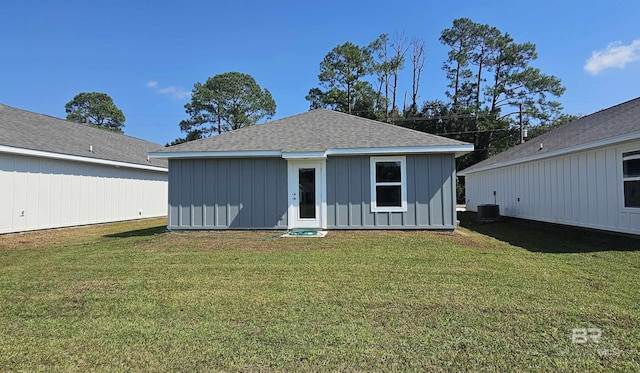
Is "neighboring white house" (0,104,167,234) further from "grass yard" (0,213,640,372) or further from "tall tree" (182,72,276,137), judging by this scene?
"tall tree" (182,72,276,137)

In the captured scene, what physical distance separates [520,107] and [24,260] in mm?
29977

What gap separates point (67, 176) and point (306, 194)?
28.1 ft

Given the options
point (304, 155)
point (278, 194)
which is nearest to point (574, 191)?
point (304, 155)

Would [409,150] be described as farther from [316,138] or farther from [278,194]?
[278,194]

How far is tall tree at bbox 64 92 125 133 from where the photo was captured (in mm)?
40406

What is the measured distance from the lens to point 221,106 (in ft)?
115

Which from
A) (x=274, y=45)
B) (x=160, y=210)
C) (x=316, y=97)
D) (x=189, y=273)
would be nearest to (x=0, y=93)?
(x=160, y=210)

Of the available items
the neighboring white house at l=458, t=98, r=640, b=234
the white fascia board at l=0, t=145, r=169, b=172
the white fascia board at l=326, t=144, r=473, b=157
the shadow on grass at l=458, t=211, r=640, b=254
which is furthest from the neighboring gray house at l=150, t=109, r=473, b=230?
the white fascia board at l=0, t=145, r=169, b=172

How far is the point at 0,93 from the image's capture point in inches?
925

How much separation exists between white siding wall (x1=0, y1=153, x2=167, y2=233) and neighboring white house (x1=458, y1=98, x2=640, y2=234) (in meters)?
15.8

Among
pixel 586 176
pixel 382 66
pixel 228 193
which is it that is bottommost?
pixel 228 193

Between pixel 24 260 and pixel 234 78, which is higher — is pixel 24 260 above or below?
below

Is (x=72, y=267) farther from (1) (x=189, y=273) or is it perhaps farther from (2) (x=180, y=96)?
(2) (x=180, y=96)

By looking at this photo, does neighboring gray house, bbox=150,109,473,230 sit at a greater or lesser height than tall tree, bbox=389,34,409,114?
lesser
